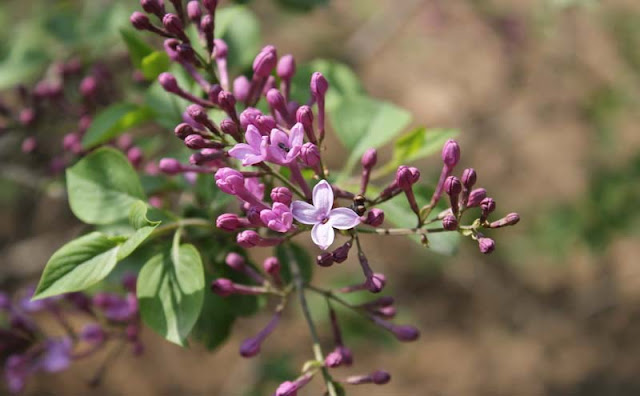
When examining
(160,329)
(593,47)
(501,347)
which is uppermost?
(593,47)

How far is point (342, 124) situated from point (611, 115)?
351 centimetres

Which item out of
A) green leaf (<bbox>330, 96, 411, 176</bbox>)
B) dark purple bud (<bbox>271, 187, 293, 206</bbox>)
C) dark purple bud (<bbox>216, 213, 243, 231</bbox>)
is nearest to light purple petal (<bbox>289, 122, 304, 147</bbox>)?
dark purple bud (<bbox>271, 187, 293, 206</bbox>)

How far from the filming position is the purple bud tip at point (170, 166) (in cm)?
171

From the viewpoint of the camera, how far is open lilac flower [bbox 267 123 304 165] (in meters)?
1.38

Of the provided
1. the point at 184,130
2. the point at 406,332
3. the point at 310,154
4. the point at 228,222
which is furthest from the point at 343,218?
the point at 406,332

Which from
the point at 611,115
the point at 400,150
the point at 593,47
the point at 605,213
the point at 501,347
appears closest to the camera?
the point at 400,150

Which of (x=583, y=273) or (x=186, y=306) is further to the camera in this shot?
(x=583, y=273)

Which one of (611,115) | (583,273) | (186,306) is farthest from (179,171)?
(583,273)

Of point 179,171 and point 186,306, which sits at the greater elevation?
point 179,171

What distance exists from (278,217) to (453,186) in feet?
1.30

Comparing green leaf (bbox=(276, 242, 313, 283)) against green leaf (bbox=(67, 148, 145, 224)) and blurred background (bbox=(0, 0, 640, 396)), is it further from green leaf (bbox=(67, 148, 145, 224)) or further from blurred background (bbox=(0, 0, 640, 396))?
blurred background (bbox=(0, 0, 640, 396))

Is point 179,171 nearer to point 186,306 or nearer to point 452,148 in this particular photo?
point 186,306

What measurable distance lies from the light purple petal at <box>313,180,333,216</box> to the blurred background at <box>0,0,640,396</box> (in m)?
2.48

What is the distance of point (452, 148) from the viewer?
150 cm
